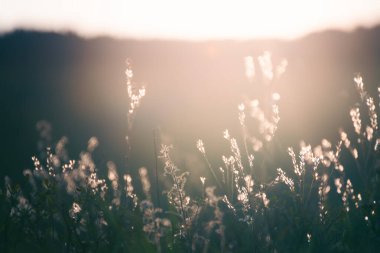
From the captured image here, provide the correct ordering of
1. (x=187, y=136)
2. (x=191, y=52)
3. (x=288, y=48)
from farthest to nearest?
(x=191, y=52), (x=288, y=48), (x=187, y=136)

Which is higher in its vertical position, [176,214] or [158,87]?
[158,87]

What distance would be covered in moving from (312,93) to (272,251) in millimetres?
6644

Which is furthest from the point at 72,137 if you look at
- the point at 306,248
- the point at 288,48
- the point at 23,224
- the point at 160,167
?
the point at 306,248

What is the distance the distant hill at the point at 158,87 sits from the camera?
7227 mm

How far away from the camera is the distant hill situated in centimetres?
723

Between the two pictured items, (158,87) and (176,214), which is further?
(158,87)

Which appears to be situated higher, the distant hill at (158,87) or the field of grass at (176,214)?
the distant hill at (158,87)

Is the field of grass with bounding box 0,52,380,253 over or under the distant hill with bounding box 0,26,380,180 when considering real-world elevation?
under

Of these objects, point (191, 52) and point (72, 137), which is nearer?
point (72, 137)

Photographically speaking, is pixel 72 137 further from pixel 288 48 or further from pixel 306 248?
pixel 306 248

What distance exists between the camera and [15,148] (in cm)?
655

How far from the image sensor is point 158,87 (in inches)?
472

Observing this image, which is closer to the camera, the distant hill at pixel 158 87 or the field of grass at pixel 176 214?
the field of grass at pixel 176 214

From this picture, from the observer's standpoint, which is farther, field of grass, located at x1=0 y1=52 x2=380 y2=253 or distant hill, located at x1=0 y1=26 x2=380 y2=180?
distant hill, located at x1=0 y1=26 x2=380 y2=180
